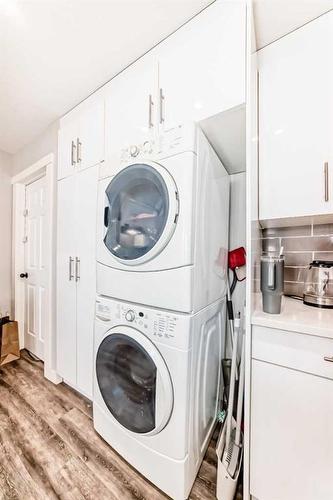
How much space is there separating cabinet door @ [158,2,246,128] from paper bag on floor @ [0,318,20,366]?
2.51 meters

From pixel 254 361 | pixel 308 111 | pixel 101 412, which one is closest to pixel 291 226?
pixel 308 111

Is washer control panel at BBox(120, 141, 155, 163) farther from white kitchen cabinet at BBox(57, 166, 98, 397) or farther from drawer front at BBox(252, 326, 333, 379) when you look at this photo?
drawer front at BBox(252, 326, 333, 379)

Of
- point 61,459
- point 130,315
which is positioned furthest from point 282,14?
point 61,459

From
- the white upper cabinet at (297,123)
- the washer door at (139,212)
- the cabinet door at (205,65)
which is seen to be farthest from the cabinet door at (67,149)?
the white upper cabinet at (297,123)

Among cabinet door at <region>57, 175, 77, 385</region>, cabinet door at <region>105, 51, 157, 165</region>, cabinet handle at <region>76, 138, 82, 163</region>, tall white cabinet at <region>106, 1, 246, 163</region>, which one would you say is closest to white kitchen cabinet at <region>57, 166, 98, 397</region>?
cabinet door at <region>57, 175, 77, 385</region>

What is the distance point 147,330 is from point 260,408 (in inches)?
23.1

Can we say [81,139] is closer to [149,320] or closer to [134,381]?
[149,320]

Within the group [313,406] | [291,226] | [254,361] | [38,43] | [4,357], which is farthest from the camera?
[4,357]

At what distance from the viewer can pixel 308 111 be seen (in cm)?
112

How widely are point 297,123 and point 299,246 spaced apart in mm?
723

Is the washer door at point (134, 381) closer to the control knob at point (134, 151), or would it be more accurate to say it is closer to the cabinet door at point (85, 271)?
the cabinet door at point (85, 271)

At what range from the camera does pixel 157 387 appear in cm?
99

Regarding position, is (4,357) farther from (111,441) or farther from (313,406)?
(313,406)

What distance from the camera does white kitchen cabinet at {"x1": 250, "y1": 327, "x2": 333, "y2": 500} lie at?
2.66ft
